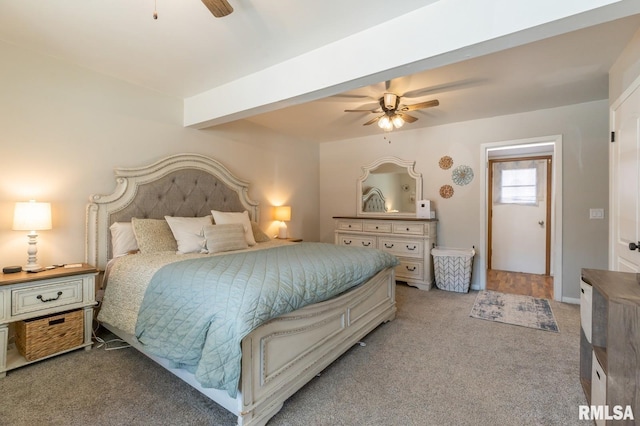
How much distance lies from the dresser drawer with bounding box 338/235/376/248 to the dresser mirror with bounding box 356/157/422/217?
53cm

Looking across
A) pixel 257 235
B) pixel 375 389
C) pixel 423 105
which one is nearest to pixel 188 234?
pixel 257 235

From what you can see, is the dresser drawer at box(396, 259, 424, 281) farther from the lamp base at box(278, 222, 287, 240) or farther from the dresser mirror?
the lamp base at box(278, 222, 287, 240)

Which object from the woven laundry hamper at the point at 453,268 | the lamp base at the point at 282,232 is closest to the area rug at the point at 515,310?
the woven laundry hamper at the point at 453,268

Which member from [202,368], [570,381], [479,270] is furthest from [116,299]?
[479,270]

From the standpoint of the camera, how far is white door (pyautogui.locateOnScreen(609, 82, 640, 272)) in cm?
194

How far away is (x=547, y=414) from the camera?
1.61 m

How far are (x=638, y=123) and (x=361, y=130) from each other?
10.4ft

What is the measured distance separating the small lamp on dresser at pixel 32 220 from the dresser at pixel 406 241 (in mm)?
3327

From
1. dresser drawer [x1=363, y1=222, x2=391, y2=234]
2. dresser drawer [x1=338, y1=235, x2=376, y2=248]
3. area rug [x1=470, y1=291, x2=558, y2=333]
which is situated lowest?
area rug [x1=470, y1=291, x2=558, y2=333]

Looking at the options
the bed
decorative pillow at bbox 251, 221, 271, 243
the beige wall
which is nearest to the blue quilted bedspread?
the bed

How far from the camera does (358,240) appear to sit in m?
4.63

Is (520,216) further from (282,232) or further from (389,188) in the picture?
(282,232)

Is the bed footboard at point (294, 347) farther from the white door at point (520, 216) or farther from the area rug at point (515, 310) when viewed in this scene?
the white door at point (520, 216)

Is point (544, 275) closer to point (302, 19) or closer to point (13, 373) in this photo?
point (302, 19)
